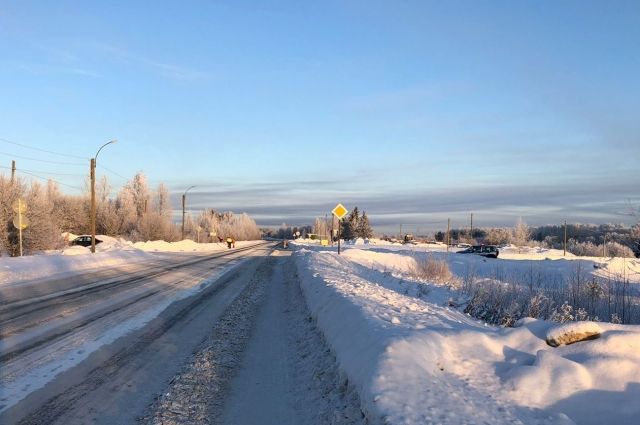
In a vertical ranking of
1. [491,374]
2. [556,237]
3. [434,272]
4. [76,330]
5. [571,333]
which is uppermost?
[571,333]

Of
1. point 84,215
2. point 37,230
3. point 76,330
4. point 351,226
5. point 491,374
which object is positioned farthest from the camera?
point 351,226

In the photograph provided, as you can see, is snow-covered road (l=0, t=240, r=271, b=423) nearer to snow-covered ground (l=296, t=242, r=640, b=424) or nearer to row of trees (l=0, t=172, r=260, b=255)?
snow-covered ground (l=296, t=242, r=640, b=424)

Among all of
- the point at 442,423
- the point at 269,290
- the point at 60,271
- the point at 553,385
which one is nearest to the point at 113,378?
the point at 442,423

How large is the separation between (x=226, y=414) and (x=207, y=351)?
2.78m

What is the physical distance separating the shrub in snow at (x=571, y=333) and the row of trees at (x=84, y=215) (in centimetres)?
3714

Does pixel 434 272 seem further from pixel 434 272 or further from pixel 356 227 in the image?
pixel 356 227

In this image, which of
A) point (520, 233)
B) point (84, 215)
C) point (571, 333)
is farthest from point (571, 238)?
point (571, 333)

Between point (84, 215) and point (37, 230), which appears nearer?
point (37, 230)

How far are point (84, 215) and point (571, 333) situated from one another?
239 feet

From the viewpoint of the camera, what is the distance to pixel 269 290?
57.9ft

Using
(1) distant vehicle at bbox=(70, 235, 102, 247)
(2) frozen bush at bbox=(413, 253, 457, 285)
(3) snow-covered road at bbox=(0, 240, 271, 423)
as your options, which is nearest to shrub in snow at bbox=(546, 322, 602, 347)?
(3) snow-covered road at bbox=(0, 240, 271, 423)

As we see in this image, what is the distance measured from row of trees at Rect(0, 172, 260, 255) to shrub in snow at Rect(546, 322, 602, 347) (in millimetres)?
37141

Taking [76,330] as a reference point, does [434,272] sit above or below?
below

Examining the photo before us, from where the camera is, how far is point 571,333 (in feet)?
19.9
